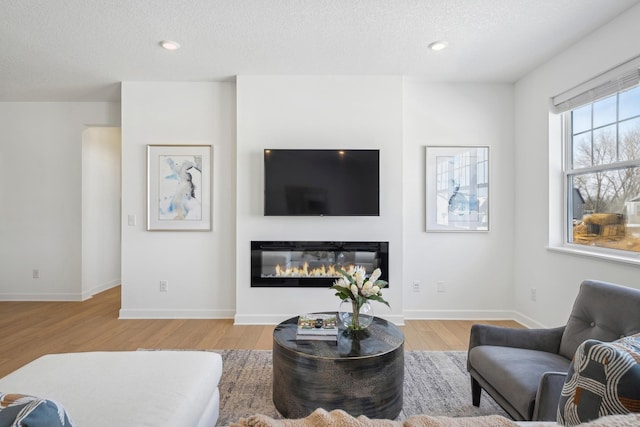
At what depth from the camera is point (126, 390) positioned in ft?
4.25

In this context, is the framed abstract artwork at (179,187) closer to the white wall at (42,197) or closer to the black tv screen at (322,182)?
the black tv screen at (322,182)

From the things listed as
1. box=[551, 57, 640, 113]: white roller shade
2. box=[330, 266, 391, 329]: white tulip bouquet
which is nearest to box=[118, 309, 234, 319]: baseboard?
box=[330, 266, 391, 329]: white tulip bouquet

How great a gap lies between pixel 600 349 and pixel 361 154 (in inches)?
110

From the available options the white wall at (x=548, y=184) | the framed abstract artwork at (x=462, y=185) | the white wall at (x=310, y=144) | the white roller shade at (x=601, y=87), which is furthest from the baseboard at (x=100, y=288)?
the white roller shade at (x=601, y=87)

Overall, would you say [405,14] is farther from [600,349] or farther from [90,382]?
[90,382]

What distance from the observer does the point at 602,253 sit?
2645mm

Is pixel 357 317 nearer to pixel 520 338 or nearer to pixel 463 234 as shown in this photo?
pixel 520 338

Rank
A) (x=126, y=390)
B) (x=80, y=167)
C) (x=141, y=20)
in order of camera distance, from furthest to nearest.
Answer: (x=80, y=167) → (x=141, y=20) → (x=126, y=390)

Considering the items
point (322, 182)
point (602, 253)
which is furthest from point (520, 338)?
point (322, 182)

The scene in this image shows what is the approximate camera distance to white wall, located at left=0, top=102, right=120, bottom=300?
14.6 ft

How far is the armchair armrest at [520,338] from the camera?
1904mm

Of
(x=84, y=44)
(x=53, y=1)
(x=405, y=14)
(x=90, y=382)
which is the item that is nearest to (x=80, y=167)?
(x=84, y=44)

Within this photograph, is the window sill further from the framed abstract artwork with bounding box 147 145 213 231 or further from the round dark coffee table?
the framed abstract artwork with bounding box 147 145 213 231

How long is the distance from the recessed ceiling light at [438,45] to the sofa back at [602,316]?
2145 millimetres
